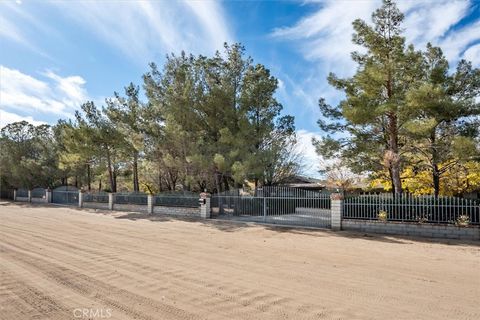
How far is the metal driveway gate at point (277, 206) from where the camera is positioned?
16.4m

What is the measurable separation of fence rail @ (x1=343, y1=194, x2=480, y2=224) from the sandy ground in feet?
3.91

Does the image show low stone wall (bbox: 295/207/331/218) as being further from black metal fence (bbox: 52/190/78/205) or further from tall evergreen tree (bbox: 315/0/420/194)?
black metal fence (bbox: 52/190/78/205)

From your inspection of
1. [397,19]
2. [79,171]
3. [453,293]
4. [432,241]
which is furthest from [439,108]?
[79,171]

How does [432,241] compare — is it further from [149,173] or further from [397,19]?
[149,173]

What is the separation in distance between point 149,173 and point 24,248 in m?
18.6

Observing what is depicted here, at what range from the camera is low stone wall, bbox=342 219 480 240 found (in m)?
13.0

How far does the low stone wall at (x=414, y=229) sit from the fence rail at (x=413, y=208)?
208mm

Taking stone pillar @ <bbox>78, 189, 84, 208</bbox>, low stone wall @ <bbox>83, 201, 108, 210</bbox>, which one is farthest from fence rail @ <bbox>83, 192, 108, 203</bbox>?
stone pillar @ <bbox>78, 189, 84, 208</bbox>

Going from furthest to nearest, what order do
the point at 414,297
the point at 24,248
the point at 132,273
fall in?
the point at 24,248, the point at 132,273, the point at 414,297

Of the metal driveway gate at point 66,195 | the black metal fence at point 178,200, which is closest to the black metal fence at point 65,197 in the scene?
the metal driveway gate at point 66,195

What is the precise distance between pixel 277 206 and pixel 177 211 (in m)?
7.17

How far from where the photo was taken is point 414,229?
46.0 ft

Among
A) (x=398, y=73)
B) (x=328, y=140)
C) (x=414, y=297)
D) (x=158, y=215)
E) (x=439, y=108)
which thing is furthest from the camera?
(x=158, y=215)

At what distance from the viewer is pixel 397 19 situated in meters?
16.8
